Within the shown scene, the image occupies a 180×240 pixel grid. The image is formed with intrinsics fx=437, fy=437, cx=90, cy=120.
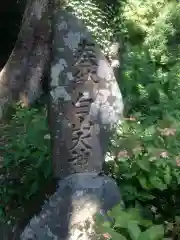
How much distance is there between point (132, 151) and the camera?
9.77 feet

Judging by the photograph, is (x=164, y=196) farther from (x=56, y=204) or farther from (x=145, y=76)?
(x=145, y=76)

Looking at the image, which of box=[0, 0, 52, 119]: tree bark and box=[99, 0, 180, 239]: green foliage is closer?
box=[99, 0, 180, 239]: green foliage

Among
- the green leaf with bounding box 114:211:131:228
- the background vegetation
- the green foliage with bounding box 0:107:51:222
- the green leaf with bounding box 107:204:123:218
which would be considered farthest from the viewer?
the green foliage with bounding box 0:107:51:222

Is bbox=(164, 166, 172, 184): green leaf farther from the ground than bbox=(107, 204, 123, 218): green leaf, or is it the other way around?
bbox=(164, 166, 172, 184): green leaf

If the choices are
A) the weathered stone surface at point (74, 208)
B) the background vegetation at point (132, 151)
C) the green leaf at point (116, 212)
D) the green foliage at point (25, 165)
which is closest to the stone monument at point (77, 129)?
the weathered stone surface at point (74, 208)

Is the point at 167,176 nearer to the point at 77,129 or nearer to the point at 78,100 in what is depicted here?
the point at 77,129

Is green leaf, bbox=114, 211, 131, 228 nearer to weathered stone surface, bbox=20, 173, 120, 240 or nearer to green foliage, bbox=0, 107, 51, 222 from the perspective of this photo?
weathered stone surface, bbox=20, 173, 120, 240

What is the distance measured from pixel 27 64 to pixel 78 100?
2766 millimetres

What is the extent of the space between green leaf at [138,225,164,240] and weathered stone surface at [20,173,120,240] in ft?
1.66

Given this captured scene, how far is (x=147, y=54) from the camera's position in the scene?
564 centimetres

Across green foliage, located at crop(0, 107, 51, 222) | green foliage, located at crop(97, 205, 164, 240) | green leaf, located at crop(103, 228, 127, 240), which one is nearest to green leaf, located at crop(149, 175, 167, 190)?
green foliage, located at crop(97, 205, 164, 240)

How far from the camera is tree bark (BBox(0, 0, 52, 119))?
560 centimetres

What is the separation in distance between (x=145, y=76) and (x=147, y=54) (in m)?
1.39

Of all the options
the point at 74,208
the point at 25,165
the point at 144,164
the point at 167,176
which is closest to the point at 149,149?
the point at 144,164
